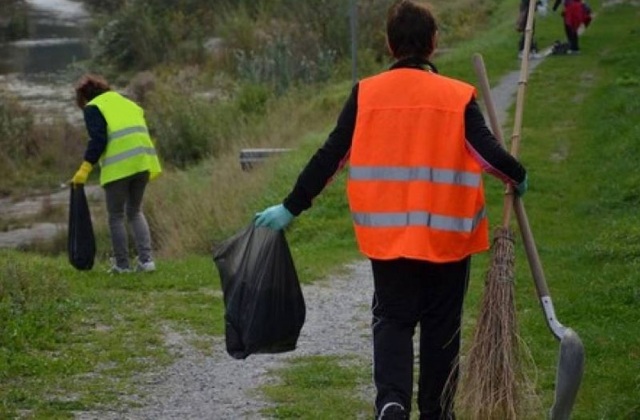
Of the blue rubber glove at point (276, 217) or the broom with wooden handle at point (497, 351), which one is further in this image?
the blue rubber glove at point (276, 217)

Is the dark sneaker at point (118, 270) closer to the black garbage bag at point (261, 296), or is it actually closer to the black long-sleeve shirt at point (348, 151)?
the black garbage bag at point (261, 296)

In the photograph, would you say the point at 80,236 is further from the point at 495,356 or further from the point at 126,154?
the point at 495,356

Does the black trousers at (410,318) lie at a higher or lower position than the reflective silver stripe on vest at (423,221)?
lower

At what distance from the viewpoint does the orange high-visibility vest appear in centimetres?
568

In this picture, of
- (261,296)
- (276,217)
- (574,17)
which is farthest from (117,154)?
(574,17)

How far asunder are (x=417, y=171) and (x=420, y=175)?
2cm

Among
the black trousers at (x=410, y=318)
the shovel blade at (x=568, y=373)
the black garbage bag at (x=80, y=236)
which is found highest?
the black trousers at (x=410, y=318)

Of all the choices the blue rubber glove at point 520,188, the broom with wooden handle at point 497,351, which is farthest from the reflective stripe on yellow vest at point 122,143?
the blue rubber glove at point 520,188

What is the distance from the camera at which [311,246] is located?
13727mm

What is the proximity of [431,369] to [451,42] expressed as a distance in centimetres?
2822

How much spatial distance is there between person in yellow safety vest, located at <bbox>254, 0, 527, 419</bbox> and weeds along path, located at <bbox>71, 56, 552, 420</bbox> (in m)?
1.70

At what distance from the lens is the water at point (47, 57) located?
118ft

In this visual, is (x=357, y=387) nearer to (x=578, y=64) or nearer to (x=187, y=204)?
(x=187, y=204)

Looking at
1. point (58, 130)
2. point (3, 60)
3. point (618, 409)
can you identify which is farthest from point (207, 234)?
point (3, 60)
